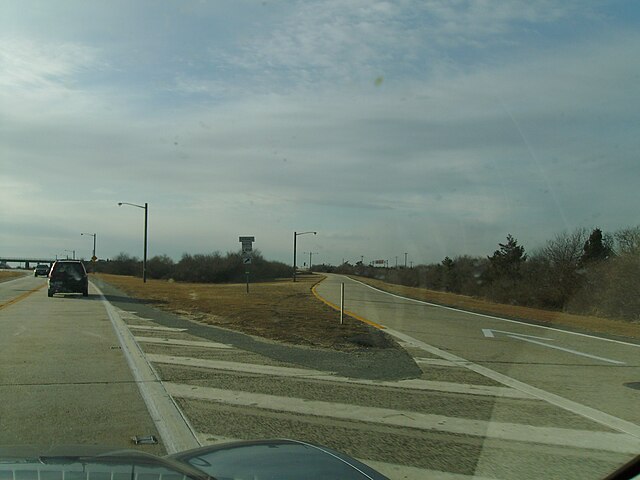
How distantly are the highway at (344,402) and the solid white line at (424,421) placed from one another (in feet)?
0.08

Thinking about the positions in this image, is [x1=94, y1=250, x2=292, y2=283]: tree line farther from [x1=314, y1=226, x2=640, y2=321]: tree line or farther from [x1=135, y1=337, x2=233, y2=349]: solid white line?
[x1=135, y1=337, x2=233, y2=349]: solid white line

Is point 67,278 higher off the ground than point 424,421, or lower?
higher

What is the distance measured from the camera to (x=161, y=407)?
8.09m

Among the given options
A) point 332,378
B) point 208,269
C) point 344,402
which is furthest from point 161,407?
point 208,269

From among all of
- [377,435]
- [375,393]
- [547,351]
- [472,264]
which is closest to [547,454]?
[377,435]

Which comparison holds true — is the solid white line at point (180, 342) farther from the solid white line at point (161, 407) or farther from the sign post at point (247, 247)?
the sign post at point (247, 247)

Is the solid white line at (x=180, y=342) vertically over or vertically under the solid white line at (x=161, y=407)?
over

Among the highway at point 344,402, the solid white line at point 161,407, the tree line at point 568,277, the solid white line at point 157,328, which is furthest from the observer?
the tree line at point 568,277

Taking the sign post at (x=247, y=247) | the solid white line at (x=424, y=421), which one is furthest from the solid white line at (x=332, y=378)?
the sign post at (x=247, y=247)

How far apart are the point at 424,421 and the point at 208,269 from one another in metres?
87.2

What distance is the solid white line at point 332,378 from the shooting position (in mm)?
9359

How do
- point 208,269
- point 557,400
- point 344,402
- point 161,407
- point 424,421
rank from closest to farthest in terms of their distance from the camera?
1. point 424,421
2. point 161,407
3. point 344,402
4. point 557,400
5. point 208,269

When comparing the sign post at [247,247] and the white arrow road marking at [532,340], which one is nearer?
the white arrow road marking at [532,340]

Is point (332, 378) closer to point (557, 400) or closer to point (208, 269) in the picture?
point (557, 400)
